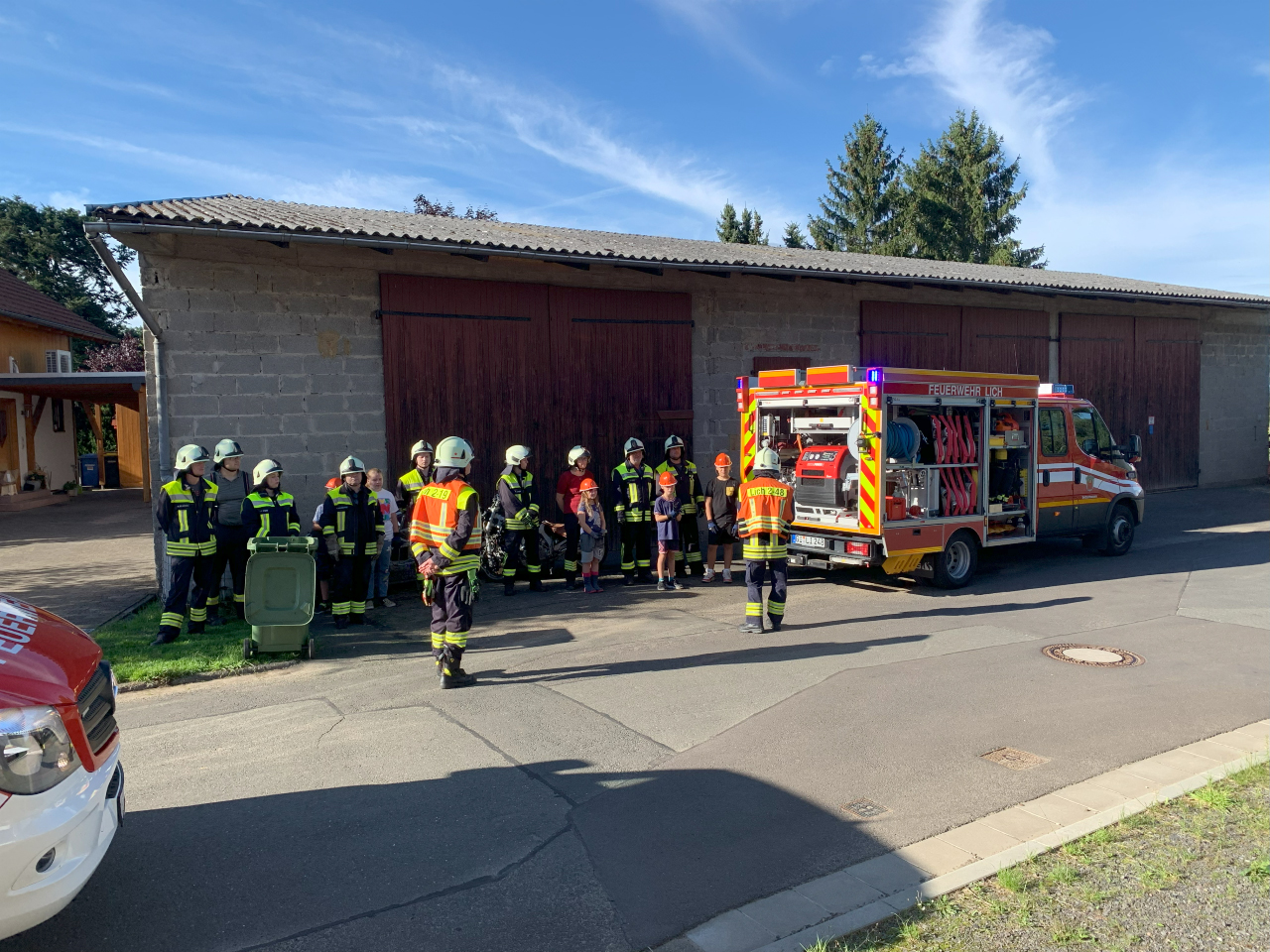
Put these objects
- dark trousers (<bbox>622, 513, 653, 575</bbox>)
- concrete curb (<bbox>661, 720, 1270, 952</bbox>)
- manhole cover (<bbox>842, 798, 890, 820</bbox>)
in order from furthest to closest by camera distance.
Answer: dark trousers (<bbox>622, 513, 653, 575</bbox>), manhole cover (<bbox>842, 798, 890, 820</bbox>), concrete curb (<bbox>661, 720, 1270, 952</bbox>)

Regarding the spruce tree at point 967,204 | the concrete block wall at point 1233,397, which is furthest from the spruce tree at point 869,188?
the concrete block wall at point 1233,397

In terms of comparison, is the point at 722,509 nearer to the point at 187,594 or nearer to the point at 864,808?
the point at 187,594

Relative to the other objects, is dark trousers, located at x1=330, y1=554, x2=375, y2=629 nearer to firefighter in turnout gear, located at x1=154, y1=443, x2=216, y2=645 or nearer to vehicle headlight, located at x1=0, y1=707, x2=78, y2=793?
firefighter in turnout gear, located at x1=154, y1=443, x2=216, y2=645

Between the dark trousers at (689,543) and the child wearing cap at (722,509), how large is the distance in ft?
1.00

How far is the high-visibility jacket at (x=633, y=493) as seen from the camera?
35.9ft

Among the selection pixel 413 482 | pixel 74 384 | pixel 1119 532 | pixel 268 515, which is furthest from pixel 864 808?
pixel 74 384

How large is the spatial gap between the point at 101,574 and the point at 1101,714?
11.8m

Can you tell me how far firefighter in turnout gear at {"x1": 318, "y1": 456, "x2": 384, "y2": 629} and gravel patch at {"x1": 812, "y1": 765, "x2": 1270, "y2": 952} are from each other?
6.66 metres

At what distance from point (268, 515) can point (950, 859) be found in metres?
6.68

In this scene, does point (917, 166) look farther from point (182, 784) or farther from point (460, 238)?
point (182, 784)

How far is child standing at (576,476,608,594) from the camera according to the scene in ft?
34.2

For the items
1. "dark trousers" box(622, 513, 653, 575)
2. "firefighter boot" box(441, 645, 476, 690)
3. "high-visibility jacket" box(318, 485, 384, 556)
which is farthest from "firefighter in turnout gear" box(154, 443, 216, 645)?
"dark trousers" box(622, 513, 653, 575)

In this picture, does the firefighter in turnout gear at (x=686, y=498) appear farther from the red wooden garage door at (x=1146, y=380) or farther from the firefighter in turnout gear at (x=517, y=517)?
the red wooden garage door at (x=1146, y=380)

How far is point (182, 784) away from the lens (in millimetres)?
4922
